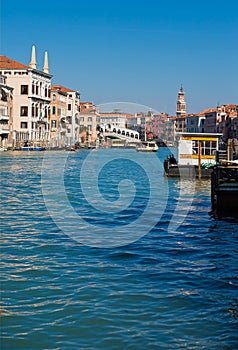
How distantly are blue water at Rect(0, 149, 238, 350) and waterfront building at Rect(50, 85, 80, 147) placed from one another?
4393cm

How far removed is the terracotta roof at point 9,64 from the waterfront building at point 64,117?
8235mm

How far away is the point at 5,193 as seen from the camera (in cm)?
1241

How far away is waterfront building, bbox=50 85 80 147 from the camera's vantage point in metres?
53.7

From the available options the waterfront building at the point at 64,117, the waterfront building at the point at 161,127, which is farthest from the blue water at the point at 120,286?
the waterfront building at the point at 161,127

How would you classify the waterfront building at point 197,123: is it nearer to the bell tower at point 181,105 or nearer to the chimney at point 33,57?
the bell tower at point 181,105

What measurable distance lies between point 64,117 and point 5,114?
1486 centimetres

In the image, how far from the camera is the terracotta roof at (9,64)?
44.6m

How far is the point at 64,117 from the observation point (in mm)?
56656

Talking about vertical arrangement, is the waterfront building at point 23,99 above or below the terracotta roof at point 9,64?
below

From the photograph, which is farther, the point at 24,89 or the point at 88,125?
the point at 88,125

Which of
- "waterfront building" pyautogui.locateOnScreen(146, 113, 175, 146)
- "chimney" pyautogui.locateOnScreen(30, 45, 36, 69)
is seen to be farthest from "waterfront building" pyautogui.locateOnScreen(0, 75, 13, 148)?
"waterfront building" pyautogui.locateOnScreen(146, 113, 175, 146)

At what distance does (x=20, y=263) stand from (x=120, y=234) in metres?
2.03

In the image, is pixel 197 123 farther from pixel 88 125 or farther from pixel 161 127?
pixel 88 125

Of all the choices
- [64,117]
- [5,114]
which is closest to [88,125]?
[64,117]
